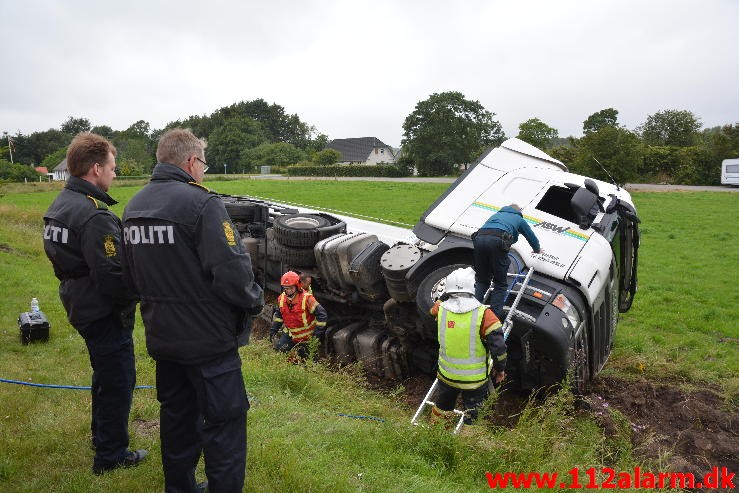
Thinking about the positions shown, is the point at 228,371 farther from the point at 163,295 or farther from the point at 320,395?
the point at 320,395

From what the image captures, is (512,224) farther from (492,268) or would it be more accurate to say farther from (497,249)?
(492,268)

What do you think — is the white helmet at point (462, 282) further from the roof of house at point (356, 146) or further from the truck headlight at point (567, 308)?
the roof of house at point (356, 146)

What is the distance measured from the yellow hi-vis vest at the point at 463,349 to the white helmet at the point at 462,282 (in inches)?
6.8

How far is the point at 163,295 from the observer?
2.43 meters

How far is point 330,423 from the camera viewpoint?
156 inches

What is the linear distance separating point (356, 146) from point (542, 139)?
150 ft

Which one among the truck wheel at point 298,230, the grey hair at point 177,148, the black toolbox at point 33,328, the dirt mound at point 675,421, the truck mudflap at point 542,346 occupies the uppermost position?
the grey hair at point 177,148

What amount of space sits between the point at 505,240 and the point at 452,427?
1.56 metres

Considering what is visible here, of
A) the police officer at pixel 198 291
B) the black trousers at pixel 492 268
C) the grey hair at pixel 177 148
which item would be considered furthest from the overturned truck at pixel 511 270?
the grey hair at pixel 177 148

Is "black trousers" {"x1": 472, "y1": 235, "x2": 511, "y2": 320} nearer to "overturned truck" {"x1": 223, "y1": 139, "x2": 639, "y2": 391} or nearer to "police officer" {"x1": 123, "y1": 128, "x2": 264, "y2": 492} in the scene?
"overturned truck" {"x1": 223, "y1": 139, "x2": 639, "y2": 391}

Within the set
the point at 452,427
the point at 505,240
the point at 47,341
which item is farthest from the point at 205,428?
the point at 47,341

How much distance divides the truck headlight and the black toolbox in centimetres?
522

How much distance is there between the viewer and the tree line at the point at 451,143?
1091 inches

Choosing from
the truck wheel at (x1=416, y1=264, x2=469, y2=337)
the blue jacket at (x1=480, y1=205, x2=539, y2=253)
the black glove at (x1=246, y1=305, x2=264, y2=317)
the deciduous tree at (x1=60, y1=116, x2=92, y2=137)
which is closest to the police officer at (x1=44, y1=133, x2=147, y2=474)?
the black glove at (x1=246, y1=305, x2=264, y2=317)
